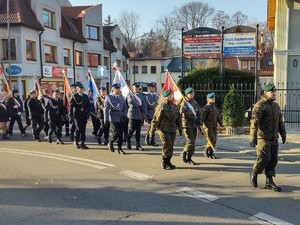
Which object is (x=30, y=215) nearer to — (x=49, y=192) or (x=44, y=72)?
(x=49, y=192)

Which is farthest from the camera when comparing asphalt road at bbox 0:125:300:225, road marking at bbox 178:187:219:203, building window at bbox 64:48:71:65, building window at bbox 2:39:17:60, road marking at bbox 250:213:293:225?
building window at bbox 64:48:71:65

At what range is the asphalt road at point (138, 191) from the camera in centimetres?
470

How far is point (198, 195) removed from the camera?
5.61m

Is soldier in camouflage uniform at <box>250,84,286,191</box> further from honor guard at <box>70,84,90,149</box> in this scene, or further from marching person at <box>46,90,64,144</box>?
marching person at <box>46,90,64,144</box>

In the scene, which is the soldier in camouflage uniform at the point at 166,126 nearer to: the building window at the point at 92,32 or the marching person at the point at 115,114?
the marching person at the point at 115,114

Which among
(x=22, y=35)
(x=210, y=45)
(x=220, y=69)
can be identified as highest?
(x=22, y=35)

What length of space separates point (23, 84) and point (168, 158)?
21.2 meters

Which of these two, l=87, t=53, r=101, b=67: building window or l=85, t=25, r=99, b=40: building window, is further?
l=87, t=53, r=101, b=67: building window

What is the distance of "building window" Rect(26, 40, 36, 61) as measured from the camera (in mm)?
Answer: 26188

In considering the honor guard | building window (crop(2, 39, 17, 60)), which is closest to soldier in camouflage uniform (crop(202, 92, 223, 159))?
the honor guard

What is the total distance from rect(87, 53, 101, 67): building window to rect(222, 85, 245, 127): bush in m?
26.0

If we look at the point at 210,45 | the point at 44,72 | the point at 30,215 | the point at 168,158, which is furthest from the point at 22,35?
the point at 30,215

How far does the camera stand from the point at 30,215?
481 cm

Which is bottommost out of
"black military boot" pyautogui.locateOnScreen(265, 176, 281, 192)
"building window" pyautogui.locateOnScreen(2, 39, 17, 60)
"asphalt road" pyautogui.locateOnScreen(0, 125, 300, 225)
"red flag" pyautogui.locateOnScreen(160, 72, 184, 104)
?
"asphalt road" pyautogui.locateOnScreen(0, 125, 300, 225)
